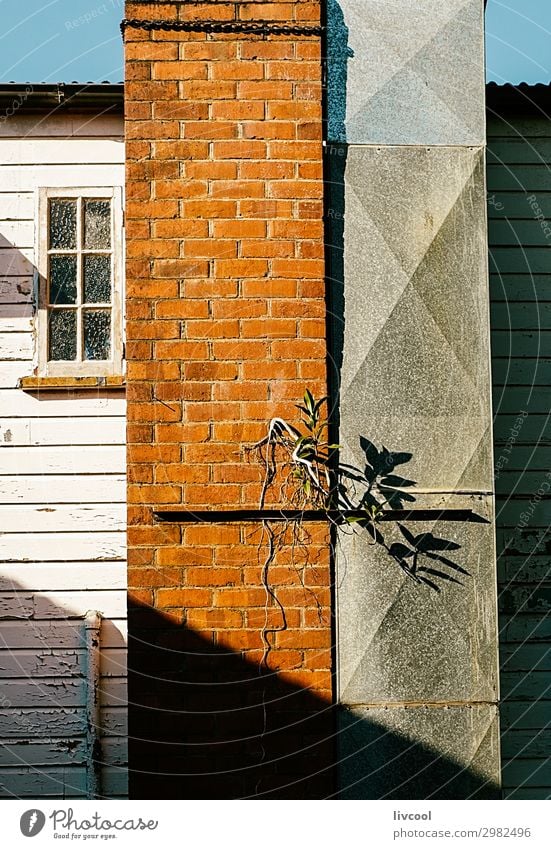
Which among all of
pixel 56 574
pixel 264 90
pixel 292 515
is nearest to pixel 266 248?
pixel 264 90

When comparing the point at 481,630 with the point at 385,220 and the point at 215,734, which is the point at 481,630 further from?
the point at 385,220

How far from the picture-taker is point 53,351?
4852mm

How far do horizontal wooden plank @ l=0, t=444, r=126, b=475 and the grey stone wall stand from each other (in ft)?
4.73

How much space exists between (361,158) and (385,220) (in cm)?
27

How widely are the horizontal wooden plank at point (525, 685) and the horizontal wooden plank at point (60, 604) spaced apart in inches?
71.8

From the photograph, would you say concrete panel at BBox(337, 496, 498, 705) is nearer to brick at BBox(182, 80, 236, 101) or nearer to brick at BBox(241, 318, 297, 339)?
brick at BBox(241, 318, 297, 339)

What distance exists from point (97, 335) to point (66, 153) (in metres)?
0.93

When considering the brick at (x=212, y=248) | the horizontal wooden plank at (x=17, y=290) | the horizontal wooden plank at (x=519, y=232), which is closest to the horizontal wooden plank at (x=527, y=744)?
the horizontal wooden plank at (x=519, y=232)

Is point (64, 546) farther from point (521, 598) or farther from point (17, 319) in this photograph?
point (521, 598)

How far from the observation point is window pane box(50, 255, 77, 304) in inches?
192

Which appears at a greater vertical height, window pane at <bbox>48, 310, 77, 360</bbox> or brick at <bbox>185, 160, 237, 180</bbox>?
brick at <bbox>185, 160, 237, 180</bbox>

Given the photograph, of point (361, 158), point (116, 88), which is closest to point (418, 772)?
point (361, 158)

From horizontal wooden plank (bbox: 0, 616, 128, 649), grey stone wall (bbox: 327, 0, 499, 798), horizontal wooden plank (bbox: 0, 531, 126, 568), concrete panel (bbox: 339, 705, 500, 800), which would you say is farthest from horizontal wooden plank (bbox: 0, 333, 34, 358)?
concrete panel (bbox: 339, 705, 500, 800)

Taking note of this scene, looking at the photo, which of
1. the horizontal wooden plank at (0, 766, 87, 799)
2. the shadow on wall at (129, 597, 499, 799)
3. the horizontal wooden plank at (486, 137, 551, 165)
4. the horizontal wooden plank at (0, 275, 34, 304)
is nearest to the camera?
the shadow on wall at (129, 597, 499, 799)
